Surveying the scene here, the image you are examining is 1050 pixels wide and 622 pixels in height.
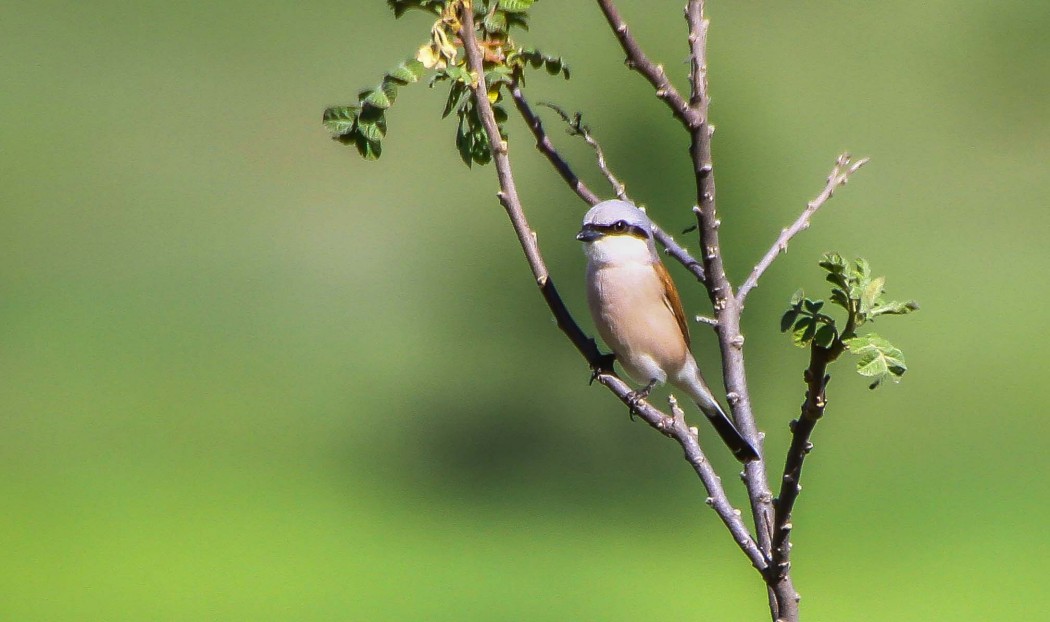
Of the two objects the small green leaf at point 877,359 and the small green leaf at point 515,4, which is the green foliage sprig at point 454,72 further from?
the small green leaf at point 877,359

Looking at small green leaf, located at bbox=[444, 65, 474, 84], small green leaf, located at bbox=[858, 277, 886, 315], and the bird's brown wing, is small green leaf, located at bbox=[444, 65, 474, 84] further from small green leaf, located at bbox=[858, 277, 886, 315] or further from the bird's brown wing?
the bird's brown wing

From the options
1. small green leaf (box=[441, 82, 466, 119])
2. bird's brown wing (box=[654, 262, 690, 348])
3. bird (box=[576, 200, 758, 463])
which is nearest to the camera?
small green leaf (box=[441, 82, 466, 119])

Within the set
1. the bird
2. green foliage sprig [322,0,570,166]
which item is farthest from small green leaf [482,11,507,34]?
the bird

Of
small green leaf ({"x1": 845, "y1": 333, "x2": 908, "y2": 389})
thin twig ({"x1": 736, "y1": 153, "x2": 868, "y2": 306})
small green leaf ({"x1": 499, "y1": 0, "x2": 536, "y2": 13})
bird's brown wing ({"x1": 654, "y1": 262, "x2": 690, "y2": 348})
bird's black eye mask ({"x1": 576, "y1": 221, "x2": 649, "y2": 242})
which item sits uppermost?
bird's black eye mask ({"x1": 576, "y1": 221, "x2": 649, "y2": 242})

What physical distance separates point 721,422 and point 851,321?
1415mm

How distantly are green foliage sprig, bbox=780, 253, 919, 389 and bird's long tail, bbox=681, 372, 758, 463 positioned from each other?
46 centimetres

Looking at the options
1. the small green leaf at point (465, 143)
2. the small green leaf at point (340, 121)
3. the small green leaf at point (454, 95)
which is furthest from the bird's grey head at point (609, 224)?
the small green leaf at point (340, 121)

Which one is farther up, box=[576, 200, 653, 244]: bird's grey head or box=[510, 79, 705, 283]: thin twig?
box=[576, 200, 653, 244]: bird's grey head

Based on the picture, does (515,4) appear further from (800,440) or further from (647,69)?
(800,440)

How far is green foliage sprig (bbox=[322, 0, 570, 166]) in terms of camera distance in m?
1.90

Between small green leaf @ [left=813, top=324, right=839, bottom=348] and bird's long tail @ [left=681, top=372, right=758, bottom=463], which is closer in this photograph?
small green leaf @ [left=813, top=324, right=839, bottom=348]

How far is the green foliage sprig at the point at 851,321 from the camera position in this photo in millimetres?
1588

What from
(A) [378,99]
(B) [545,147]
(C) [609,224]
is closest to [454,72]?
(A) [378,99]

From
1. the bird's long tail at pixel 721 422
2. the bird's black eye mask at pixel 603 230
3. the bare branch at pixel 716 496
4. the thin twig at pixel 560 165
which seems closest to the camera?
the bare branch at pixel 716 496
